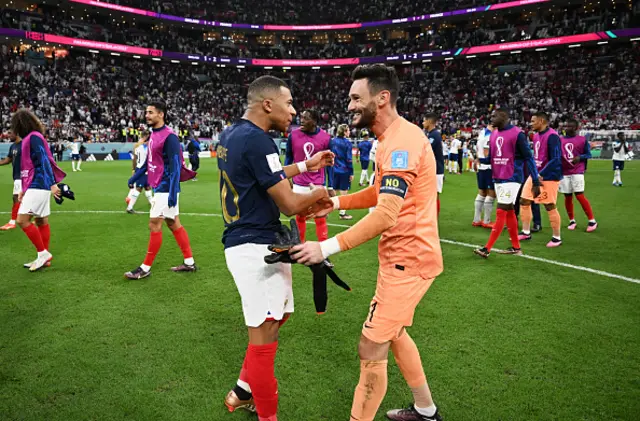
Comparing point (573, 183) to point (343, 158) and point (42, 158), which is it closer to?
point (343, 158)

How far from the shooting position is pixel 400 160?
254 cm

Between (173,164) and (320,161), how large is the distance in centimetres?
348

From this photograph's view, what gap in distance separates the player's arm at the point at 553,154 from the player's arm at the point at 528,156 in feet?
5.42

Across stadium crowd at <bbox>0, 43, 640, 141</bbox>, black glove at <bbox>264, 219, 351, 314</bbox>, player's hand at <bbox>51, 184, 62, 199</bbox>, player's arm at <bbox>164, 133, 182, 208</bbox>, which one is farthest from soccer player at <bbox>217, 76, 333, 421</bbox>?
stadium crowd at <bbox>0, 43, 640, 141</bbox>

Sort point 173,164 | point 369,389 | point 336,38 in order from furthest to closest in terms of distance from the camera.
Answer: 1. point 336,38
2. point 173,164
3. point 369,389

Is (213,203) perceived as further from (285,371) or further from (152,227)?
(285,371)

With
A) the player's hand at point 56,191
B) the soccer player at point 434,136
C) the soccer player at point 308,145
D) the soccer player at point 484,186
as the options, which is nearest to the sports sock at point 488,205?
the soccer player at point 484,186

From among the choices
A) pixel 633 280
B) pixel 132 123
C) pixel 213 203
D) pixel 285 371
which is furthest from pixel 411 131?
pixel 132 123

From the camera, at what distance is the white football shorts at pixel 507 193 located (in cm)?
749

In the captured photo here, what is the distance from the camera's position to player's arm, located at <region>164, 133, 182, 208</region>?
6.16m

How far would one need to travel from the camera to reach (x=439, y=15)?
50094mm

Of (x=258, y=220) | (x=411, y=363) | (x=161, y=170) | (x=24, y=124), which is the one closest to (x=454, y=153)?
(x=161, y=170)

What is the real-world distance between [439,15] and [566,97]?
54.5 feet

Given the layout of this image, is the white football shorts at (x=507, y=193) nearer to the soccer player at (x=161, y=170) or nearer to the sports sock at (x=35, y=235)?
the soccer player at (x=161, y=170)
